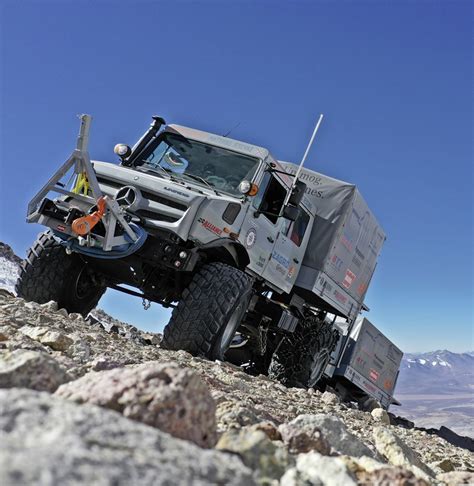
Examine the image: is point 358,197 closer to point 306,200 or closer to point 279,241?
point 306,200

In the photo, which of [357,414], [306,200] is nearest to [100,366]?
[357,414]

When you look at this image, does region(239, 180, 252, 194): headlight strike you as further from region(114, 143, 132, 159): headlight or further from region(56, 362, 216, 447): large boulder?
region(56, 362, 216, 447): large boulder

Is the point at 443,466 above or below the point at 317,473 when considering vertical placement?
above

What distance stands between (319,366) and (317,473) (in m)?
9.38

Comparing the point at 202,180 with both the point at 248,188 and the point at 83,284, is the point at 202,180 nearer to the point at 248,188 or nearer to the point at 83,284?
the point at 248,188

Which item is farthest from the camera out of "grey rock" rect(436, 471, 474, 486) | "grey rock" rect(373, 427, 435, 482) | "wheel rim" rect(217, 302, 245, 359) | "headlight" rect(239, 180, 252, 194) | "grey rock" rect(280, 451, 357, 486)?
"headlight" rect(239, 180, 252, 194)

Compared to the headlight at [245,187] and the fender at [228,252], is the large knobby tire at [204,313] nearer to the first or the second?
the fender at [228,252]

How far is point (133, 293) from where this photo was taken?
7.66m

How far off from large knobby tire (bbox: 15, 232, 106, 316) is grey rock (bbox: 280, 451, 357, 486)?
228 inches

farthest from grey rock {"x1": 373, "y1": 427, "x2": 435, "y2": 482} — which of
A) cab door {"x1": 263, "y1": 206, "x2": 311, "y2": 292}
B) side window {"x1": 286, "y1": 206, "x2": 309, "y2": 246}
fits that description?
side window {"x1": 286, "y1": 206, "x2": 309, "y2": 246}

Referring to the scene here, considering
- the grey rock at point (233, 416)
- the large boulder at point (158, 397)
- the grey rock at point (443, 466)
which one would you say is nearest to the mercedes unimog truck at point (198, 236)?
the grey rock at point (443, 466)

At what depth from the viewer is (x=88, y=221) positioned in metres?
6.14

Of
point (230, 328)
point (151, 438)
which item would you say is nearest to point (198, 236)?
point (230, 328)

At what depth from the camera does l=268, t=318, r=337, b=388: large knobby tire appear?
→ 1065cm
